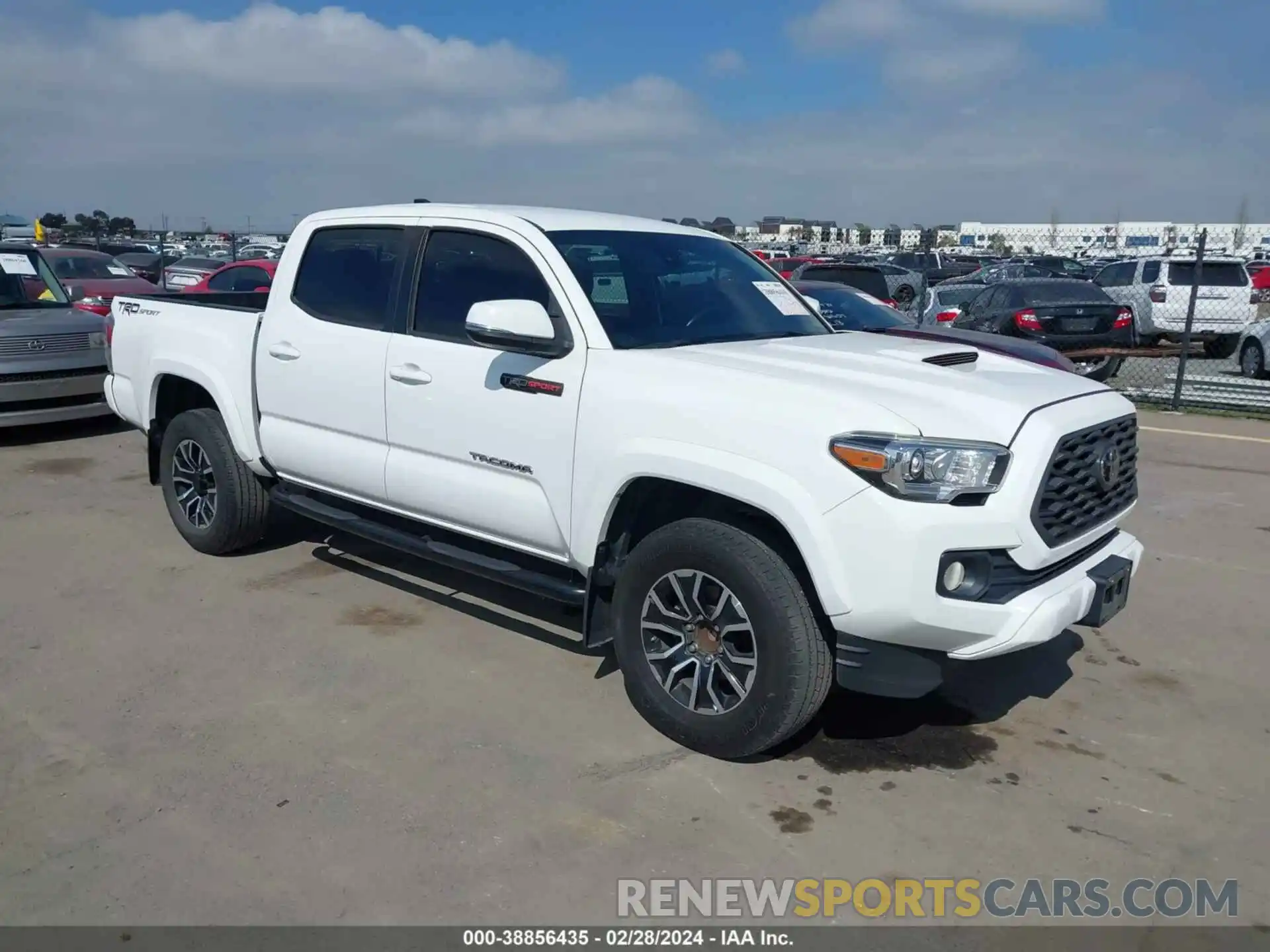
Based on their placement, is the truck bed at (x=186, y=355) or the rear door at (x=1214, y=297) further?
the rear door at (x=1214, y=297)

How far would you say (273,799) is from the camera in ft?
11.8

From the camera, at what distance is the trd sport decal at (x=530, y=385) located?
4.16m

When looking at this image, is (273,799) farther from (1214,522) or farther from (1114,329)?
(1114,329)

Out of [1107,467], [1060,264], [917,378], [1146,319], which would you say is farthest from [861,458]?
[1060,264]

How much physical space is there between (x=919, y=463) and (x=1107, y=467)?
96cm

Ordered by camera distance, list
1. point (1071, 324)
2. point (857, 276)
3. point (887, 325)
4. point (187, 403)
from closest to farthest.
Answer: point (187, 403)
point (887, 325)
point (1071, 324)
point (857, 276)

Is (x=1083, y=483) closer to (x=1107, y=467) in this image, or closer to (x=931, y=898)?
(x=1107, y=467)

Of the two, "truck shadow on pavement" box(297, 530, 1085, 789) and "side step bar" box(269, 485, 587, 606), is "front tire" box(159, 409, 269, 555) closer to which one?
"side step bar" box(269, 485, 587, 606)

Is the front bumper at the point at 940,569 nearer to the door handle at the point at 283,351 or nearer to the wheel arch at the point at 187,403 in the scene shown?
the door handle at the point at 283,351

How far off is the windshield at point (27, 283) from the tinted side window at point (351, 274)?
20.2ft

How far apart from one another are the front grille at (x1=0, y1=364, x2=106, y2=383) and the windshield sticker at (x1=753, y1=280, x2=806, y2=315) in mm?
7088

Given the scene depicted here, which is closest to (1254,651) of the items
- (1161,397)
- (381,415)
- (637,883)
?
(637,883)

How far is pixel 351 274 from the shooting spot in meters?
5.19

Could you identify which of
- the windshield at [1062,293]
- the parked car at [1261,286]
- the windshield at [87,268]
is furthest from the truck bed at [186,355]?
the parked car at [1261,286]
